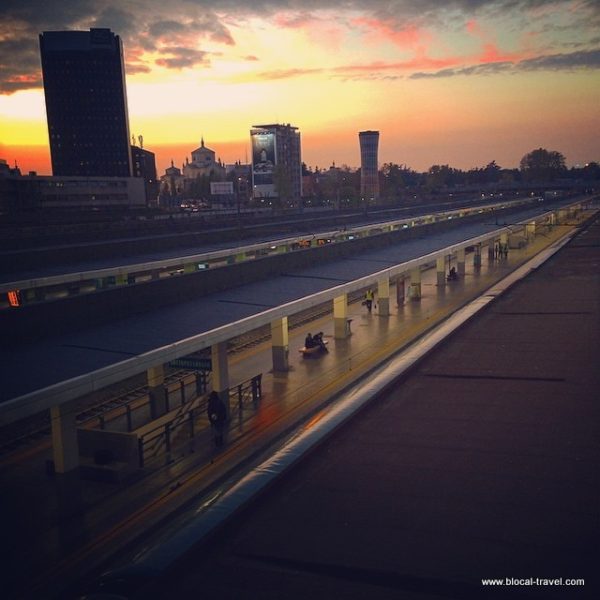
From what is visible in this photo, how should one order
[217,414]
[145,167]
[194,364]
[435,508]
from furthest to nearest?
[145,167] < [194,364] < [217,414] < [435,508]

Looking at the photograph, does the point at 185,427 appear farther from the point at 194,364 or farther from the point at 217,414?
the point at 194,364

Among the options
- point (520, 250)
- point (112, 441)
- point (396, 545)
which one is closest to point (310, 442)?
point (396, 545)

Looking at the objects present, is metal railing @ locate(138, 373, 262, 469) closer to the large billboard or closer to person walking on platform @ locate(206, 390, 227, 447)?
person walking on platform @ locate(206, 390, 227, 447)

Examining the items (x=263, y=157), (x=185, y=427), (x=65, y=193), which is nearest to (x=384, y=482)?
(x=185, y=427)

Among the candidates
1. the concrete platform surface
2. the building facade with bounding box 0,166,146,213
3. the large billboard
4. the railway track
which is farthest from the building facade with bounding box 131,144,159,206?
the concrete platform surface

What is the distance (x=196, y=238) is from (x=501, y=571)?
3484 cm

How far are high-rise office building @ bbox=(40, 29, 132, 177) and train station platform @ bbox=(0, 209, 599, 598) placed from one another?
14417 cm

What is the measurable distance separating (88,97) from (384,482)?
161m

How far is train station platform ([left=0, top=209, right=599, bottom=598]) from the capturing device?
6516mm

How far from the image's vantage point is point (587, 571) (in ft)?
19.7

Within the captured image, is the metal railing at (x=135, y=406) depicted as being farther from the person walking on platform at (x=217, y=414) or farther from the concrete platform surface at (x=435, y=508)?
the concrete platform surface at (x=435, y=508)

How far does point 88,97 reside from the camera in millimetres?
149000

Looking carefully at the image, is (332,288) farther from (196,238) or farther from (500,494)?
(196,238)

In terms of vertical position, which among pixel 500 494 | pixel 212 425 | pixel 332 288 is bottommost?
pixel 212 425
